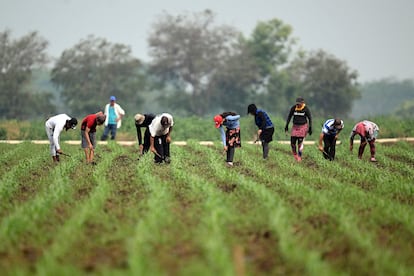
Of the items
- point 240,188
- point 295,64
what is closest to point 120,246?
point 240,188

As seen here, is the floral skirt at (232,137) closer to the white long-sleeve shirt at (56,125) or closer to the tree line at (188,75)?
the white long-sleeve shirt at (56,125)

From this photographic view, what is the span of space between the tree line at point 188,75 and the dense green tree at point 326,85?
0.28ft

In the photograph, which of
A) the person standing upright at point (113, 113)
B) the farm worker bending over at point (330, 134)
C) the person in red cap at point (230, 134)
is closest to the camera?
the person in red cap at point (230, 134)

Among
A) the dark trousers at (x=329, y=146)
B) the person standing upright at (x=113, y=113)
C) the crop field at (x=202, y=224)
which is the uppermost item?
the person standing upright at (x=113, y=113)

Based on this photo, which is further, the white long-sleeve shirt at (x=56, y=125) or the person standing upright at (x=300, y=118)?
the person standing upright at (x=300, y=118)

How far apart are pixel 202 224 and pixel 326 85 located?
4285 cm

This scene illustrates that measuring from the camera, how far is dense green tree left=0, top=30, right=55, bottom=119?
150 feet

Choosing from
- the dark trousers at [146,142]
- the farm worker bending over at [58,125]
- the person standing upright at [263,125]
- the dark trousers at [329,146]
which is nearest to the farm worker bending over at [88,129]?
the farm worker bending over at [58,125]

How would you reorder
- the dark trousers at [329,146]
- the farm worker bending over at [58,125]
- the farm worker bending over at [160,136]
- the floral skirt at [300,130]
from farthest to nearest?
1. the floral skirt at [300,130]
2. the dark trousers at [329,146]
3. the farm worker bending over at [160,136]
4. the farm worker bending over at [58,125]

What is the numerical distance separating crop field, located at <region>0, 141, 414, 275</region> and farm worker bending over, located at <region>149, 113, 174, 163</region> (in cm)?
170

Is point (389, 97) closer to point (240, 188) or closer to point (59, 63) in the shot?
point (59, 63)

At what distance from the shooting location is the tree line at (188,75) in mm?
46938

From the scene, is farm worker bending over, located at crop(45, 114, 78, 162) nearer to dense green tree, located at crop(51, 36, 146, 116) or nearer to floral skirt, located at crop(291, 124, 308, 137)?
floral skirt, located at crop(291, 124, 308, 137)

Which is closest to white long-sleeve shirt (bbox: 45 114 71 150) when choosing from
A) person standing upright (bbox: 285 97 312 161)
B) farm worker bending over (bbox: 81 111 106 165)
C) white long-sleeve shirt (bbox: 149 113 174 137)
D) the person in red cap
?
farm worker bending over (bbox: 81 111 106 165)
